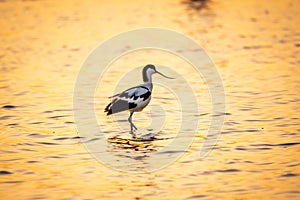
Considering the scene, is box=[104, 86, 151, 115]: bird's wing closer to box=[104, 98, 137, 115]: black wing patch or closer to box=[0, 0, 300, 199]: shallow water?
box=[104, 98, 137, 115]: black wing patch

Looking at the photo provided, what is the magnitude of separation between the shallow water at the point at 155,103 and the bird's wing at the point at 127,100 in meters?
0.51

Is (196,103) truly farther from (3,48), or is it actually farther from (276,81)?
(3,48)

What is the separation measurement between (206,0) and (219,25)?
7.76 meters

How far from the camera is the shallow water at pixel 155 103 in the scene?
35.4 feet

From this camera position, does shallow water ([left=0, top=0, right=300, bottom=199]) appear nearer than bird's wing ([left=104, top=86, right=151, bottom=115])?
Yes

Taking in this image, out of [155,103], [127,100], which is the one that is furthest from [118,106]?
[155,103]

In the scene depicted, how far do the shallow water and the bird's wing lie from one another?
0.51 m

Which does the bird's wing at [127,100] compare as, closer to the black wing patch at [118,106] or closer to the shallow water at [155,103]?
the black wing patch at [118,106]

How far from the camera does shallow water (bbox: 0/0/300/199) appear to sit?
10.8m

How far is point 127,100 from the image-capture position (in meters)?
14.1

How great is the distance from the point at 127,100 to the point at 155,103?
248cm

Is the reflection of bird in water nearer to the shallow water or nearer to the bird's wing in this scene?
the bird's wing

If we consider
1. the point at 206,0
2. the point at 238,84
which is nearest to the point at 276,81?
the point at 238,84

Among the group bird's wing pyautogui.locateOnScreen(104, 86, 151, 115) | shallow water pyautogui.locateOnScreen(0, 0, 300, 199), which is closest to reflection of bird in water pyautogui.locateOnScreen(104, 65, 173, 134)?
bird's wing pyautogui.locateOnScreen(104, 86, 151, 115)
